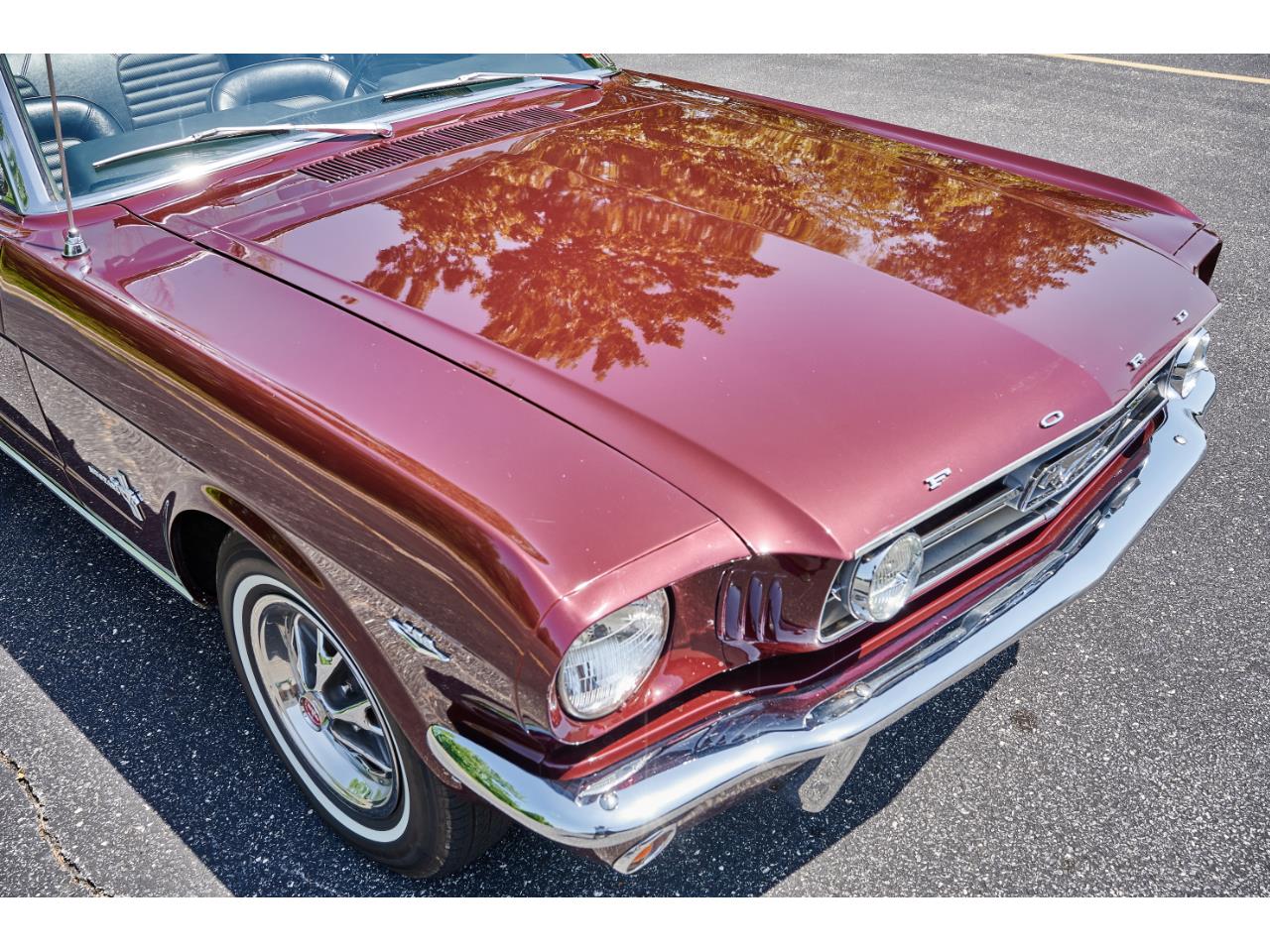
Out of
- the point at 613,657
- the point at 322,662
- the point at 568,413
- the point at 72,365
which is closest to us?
the point at 613,657

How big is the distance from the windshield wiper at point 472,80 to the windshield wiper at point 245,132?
177 millimetres

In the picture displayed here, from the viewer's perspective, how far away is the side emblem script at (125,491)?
2342 millimetres

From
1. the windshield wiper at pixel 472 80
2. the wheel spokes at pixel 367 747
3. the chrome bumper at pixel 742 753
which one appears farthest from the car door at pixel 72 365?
the chrome bumper at pixel 742 753

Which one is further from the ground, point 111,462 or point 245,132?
point 245,132

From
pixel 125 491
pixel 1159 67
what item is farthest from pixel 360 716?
pixel 1159 67

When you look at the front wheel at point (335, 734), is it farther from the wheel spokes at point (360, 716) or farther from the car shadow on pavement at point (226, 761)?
the car shadow on pavement at point (226, 761)

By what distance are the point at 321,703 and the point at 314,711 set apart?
5 cm

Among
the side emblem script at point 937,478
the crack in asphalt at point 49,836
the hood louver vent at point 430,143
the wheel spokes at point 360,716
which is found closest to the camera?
the side emblem script at point 937,478

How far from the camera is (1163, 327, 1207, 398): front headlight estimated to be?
250 centimetres

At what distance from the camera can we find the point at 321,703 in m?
2.18

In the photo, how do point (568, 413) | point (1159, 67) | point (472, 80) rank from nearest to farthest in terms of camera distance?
point (568, 413) → point (472, 80) → point (1159, 67)

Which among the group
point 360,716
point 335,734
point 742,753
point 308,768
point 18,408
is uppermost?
point 18,408

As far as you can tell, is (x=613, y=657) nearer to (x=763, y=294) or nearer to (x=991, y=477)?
(x=991, y=477)

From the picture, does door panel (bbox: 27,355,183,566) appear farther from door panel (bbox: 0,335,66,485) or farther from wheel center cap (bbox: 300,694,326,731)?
wheel center cap (bbox: 300,694,326,731)
